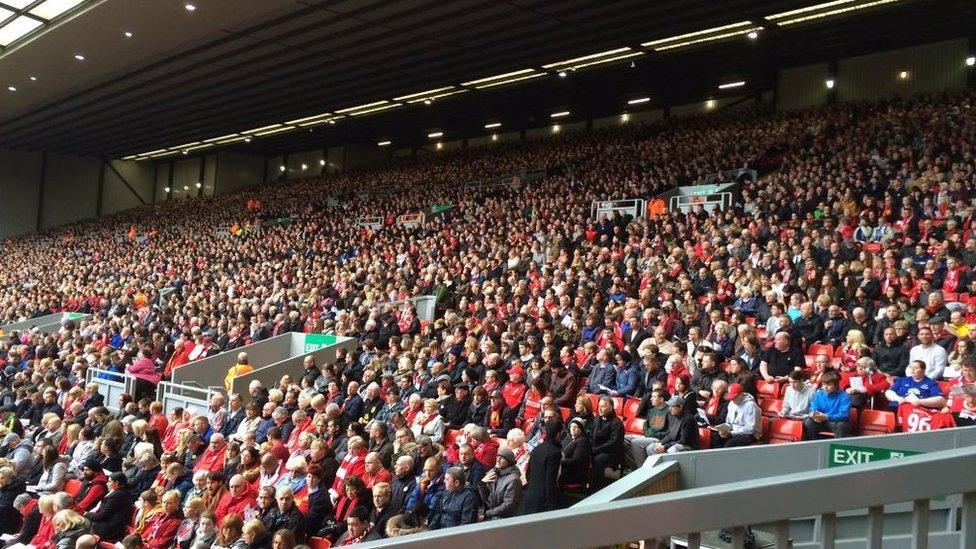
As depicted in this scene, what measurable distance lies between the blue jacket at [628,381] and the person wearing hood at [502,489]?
244 cm

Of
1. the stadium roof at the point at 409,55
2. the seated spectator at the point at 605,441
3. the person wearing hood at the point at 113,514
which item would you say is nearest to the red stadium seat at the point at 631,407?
the seated spectator at the point at 605,441

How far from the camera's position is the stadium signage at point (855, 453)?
5.34m

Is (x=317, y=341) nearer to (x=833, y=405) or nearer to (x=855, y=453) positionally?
(x=833, y=405)

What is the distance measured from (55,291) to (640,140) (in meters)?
19.3

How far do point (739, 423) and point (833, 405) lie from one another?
82 centimetres

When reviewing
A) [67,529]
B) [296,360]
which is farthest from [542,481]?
[296,360]

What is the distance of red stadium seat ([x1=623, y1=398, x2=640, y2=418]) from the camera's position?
8.22 m

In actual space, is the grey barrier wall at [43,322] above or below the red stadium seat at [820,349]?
below

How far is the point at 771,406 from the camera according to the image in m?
7.85

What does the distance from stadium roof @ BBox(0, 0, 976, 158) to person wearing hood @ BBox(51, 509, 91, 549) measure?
12.8 meters

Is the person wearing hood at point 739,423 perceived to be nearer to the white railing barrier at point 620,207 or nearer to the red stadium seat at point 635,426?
the red stadium seat at point 635,426

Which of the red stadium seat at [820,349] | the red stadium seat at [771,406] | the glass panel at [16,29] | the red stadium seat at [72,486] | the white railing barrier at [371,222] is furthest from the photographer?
the white railing barrier at [371,222]

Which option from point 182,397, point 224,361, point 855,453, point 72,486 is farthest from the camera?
point 224,361

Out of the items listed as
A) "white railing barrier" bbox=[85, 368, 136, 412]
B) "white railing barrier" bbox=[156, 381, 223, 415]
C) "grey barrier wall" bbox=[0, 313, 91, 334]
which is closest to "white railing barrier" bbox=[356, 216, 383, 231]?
"grey barrier wall" bbox=[0, 313, 91, 334]
